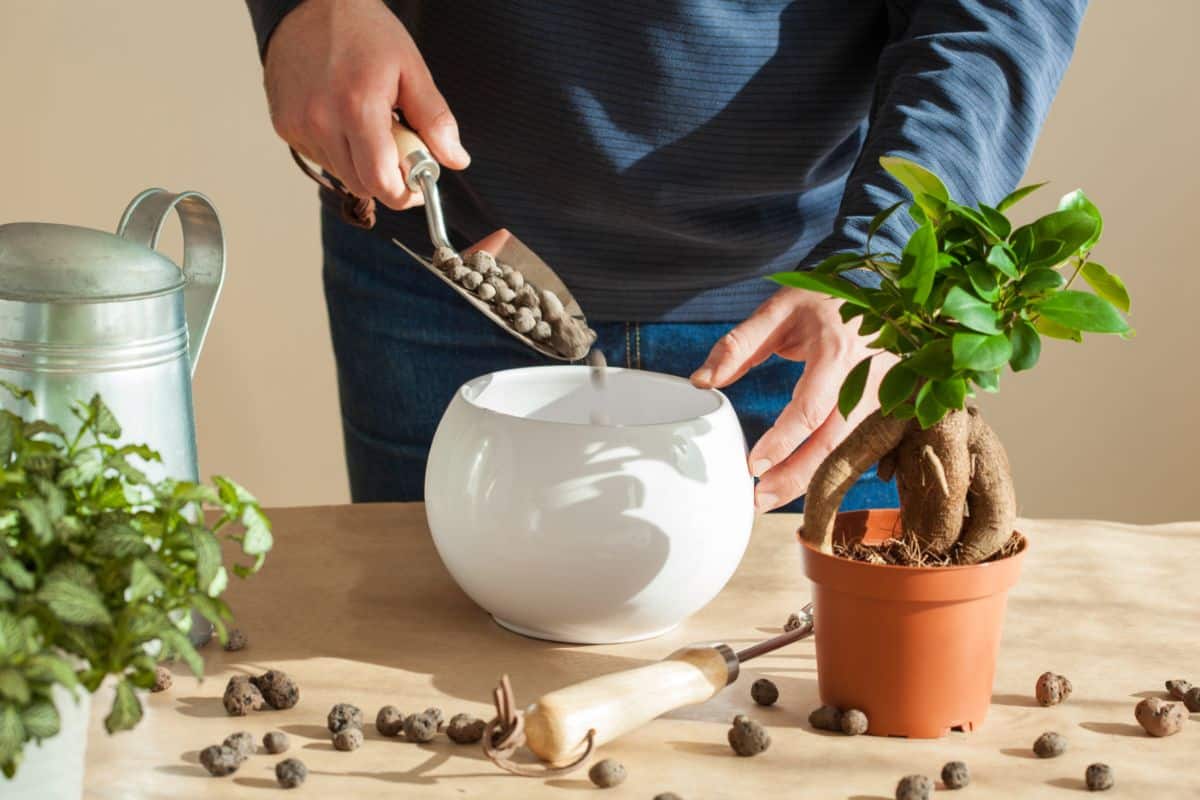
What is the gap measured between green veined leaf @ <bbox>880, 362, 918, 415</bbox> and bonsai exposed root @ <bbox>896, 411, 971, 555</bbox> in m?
0.05

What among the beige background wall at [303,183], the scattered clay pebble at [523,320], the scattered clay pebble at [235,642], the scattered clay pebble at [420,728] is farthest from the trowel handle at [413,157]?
the beige background wall at [303,183]

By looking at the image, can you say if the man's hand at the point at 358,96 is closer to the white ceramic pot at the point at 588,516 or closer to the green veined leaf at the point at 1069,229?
the white ceramic pot at the point at 588,516

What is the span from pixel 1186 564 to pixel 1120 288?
0.41 metres

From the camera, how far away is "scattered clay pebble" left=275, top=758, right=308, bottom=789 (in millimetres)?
766

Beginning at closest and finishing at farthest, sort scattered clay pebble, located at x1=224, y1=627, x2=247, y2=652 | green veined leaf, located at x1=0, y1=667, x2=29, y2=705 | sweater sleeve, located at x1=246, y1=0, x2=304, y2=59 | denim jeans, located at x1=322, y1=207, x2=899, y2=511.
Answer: green veined leaf, located at x1=0, y1=667, x2=29, y2=705 < scattered clay pebble, located at x1=224, y1=627, x2=247, y2=652 < sweater sleeve, located at x1=246, y1=0, x2=304, y2=59 < denim jeans, located at x1=322, y1=207, x2=899, y2=511

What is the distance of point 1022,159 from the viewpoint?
4.17 ft

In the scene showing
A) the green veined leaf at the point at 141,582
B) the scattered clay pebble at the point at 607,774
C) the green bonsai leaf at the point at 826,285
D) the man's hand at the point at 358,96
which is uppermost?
the man's hand at the point at 358,96

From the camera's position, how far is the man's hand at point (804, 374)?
1.03 m

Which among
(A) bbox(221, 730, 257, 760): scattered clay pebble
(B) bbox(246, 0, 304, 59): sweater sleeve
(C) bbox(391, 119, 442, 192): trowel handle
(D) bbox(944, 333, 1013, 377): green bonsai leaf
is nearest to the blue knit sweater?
(B) bbox(246, 0, 304, 59): sweater sleeve

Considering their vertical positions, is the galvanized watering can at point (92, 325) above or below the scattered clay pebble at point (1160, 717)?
above

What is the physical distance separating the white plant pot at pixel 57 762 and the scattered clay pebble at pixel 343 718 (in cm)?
18

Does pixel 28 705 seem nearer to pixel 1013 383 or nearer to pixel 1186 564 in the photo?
pixel 1186 564

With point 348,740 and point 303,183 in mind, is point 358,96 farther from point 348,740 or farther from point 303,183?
point 303,183

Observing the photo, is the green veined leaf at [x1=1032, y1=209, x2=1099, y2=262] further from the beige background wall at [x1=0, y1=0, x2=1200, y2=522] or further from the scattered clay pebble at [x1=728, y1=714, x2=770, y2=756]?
the beige background wall at [x1=0, y1=0, x2=1200, y2=522]
